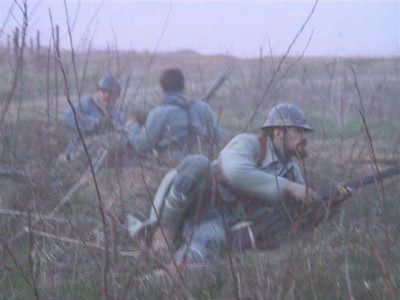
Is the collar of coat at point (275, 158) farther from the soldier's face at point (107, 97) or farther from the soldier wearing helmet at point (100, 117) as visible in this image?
the soldier's face at point (107, 97)

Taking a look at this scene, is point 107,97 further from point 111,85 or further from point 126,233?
point 126,233

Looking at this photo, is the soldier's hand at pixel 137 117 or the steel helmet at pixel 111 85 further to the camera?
the soldier's hand at pixel 137 117

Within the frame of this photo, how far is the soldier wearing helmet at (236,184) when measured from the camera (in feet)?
13.8

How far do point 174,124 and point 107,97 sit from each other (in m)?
0.60

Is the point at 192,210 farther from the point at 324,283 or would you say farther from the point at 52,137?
the point at 52,137

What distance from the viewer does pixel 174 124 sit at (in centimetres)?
622

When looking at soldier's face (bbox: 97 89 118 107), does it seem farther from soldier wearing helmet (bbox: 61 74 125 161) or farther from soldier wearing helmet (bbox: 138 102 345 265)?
Answer: soldier wearing helmet (bbox: 138 102 345 265)

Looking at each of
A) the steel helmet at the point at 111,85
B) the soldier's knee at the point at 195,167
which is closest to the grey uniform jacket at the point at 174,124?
the steel helmet at the point at 111,85

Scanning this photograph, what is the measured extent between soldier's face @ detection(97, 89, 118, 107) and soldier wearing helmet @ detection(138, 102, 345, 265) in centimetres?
178

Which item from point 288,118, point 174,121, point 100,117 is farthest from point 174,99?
point 288,118

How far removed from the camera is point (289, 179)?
14.8 ft

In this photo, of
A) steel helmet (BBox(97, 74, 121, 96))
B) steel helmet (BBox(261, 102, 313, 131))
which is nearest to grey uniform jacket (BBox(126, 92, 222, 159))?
steel helmet (BBox(97, 74, 121, 96))

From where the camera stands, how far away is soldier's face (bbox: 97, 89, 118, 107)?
20.0ft

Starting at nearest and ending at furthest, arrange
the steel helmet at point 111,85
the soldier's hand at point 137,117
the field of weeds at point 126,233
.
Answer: the field of weeds at point 126,233 < the steel helmet at point 111,85 < the soldier's hand at point 137,117
